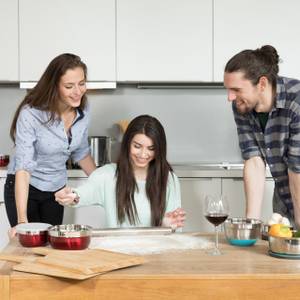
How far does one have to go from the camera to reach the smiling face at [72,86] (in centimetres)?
251

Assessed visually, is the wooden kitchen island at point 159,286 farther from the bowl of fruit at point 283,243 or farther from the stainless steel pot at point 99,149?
the stainless steel pot at point 99,149

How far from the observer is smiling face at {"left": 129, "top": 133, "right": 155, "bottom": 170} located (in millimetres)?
2430

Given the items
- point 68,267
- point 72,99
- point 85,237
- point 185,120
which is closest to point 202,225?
point 185,120

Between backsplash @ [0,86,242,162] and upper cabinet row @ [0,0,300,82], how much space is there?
359mm

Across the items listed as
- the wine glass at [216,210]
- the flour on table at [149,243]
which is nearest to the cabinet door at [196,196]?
the flour on table at [149,243]

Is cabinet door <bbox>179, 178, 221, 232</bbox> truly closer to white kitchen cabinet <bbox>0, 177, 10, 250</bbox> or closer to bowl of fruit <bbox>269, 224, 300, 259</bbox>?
white kitchen cabinet <bbox>0, 177, 10, 250</bbox>

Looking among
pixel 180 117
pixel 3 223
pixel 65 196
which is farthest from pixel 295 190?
pixel 3 223

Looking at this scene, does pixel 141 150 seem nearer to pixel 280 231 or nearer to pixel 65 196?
pixel 65 196

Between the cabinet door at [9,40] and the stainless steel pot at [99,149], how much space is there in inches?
23.8

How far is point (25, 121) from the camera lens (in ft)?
8.36

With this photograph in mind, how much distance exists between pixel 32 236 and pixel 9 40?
6.64 feet

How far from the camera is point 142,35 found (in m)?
3.61

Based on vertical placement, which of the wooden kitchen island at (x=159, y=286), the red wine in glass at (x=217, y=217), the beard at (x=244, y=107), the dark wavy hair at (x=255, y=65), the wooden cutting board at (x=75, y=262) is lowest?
the wooden kitchen island at (x=159, y=286)

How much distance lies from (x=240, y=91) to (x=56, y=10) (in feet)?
5.85
